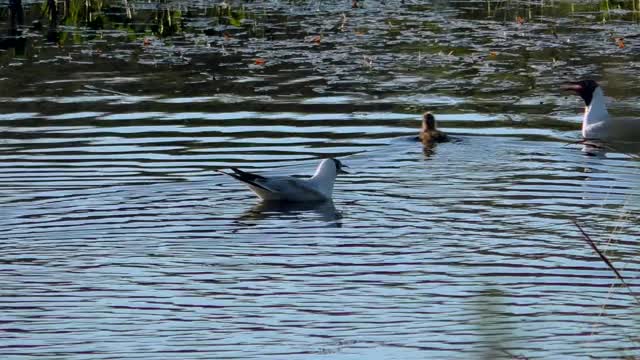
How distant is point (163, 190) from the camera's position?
1252 cm

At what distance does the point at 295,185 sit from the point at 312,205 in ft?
0.73

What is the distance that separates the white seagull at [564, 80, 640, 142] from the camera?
15122 mm

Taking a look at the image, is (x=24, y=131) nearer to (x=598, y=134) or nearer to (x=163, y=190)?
(x=163, y=190)

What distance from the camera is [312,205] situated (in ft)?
41.5

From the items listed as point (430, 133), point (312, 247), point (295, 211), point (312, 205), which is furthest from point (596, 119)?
point (312, 247)

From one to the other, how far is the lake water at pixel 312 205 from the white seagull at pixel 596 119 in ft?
0.96

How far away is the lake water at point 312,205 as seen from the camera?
27.9ft

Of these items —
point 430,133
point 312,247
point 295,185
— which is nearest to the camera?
point 312,247

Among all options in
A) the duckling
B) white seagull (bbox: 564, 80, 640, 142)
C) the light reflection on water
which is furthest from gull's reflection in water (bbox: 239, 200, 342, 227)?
white seagull (bbox: 564, 80, 640, 142)

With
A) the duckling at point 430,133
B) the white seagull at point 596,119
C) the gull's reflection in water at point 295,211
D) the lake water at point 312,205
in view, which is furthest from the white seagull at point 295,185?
the white seagull at point 596,119

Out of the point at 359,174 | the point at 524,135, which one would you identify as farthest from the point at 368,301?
the point at 524,135

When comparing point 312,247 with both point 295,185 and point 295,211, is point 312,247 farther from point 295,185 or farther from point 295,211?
point 295,185

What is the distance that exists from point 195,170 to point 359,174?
4.92 ft

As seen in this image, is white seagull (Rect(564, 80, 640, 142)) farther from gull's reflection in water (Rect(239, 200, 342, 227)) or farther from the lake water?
gull's reflection in water (Rect(239, 200, 342, 227))
